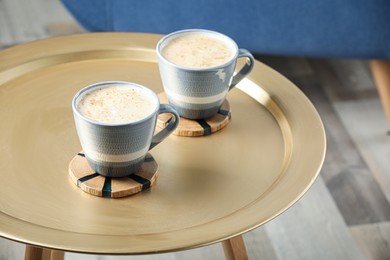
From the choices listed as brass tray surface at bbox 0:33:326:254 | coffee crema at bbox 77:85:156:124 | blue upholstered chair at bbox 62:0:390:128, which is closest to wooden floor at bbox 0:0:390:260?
blue upholstered chair at bbox 62:0:390:128

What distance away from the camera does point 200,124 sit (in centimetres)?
99

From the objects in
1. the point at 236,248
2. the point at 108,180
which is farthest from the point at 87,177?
the point at 236,248

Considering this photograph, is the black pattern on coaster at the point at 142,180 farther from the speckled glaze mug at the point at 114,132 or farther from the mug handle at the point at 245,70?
the mug handle at the point at 245,70

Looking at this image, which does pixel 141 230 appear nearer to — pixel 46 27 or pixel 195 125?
pixel 195 125

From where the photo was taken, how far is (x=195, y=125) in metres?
0.99

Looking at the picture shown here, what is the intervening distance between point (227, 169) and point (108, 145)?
6.6 inches

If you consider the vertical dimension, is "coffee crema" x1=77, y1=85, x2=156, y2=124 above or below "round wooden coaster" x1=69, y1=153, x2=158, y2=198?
above

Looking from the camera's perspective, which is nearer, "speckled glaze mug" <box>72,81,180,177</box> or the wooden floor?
"speckled glaze mug" <box>72,81,180,177</box>

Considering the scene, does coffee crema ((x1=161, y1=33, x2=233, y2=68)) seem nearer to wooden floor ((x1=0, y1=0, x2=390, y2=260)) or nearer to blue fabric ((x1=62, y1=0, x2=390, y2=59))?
wooden floor ((x1=0, y1=0, x2=390, y2=260))

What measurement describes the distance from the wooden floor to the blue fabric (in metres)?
0.17

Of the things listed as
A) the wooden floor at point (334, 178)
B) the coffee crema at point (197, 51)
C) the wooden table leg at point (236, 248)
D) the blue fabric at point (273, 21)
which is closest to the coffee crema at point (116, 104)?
the coffee crema at point (197, 51)

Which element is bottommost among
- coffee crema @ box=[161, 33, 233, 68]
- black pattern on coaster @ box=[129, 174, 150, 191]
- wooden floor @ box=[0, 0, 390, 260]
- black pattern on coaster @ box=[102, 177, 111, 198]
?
wooden floor @ box=[0, 0, 390, 260]

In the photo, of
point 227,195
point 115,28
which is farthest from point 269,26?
point 227,195

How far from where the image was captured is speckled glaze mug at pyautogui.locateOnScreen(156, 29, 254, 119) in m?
0.94
